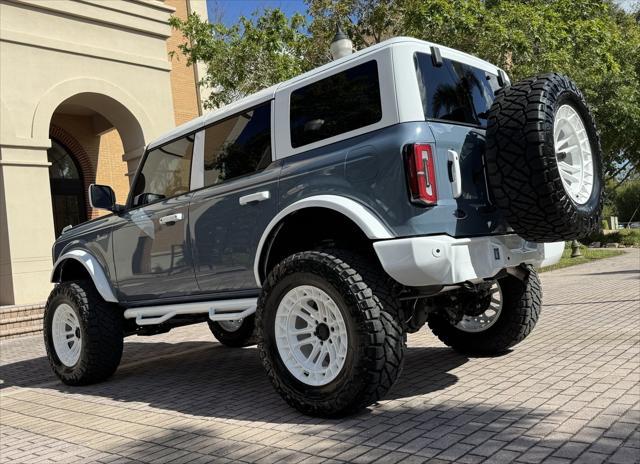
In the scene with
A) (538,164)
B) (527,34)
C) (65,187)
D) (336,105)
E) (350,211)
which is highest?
(527,34)

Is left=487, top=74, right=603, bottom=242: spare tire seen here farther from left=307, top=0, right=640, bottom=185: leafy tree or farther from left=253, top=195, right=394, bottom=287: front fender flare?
left=307, top=0, right=640, bottom=185: leafy tree

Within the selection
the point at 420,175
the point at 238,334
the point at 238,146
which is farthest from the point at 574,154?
the point at 238,334

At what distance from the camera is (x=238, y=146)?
4699 mm

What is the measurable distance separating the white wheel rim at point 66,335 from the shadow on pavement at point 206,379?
301 millimetres

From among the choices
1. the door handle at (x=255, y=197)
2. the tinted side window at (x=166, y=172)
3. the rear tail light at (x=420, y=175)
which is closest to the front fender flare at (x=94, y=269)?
the tinted side window at (x=166, y=172)

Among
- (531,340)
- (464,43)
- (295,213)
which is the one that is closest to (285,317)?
(295,213)

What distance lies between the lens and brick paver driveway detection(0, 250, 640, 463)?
3.16 metres

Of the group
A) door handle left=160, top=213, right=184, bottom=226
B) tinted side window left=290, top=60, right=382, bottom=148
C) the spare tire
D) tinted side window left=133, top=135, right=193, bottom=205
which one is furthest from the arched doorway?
the spare tire

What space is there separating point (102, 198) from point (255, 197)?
82.8 inches

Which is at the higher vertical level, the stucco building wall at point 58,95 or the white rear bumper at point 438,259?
the stucco building wall at point 58,95

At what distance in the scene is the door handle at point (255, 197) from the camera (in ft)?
13.9

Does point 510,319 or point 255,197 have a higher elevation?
point 255,197

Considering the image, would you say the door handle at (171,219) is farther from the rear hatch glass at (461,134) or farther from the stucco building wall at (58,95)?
the stucco building wall at (58,95)

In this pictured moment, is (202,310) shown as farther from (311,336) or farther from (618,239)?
(618,239)
